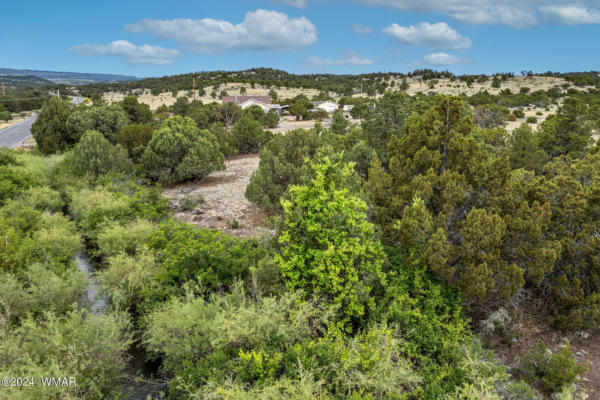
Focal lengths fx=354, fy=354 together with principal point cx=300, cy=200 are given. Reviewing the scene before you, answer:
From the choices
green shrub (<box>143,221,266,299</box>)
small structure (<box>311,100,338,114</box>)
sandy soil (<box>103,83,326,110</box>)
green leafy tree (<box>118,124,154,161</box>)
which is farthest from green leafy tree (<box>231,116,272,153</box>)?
sandy soil (<box>103,83,326,110</box>)

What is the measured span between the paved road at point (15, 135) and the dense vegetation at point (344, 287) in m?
30.3

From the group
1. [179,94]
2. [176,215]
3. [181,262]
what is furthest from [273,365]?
[179,94]

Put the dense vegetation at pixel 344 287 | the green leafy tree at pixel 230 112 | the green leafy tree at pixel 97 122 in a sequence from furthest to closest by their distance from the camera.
Answer: the green leafy tree at pixel 230 112 < the green leafy tree at pixel 97 122 < the dense vegetation at pixel 344 287

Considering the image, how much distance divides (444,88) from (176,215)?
211 ft

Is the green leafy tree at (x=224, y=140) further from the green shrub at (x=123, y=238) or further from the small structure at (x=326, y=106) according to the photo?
the small structure at (x=326, y=106)

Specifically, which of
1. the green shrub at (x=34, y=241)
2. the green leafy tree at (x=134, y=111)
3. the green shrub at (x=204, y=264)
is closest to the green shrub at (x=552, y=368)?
the green shrub at (x=204, y=264)

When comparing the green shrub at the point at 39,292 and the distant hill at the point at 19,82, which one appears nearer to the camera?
the green shrub at the point at 39,292

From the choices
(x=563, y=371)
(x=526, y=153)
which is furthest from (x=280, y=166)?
(x=563, y=371)

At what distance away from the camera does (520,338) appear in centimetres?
930

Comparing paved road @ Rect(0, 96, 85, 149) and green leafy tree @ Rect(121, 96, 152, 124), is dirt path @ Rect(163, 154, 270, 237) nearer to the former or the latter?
green leafy tree @ Rect(121, 96, 152, 124)

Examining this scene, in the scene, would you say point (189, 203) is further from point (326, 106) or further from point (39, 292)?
point (326, 106)

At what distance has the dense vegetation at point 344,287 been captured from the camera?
270 inches

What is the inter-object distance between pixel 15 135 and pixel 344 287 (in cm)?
5063

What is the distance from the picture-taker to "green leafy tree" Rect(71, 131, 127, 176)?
22.1m
